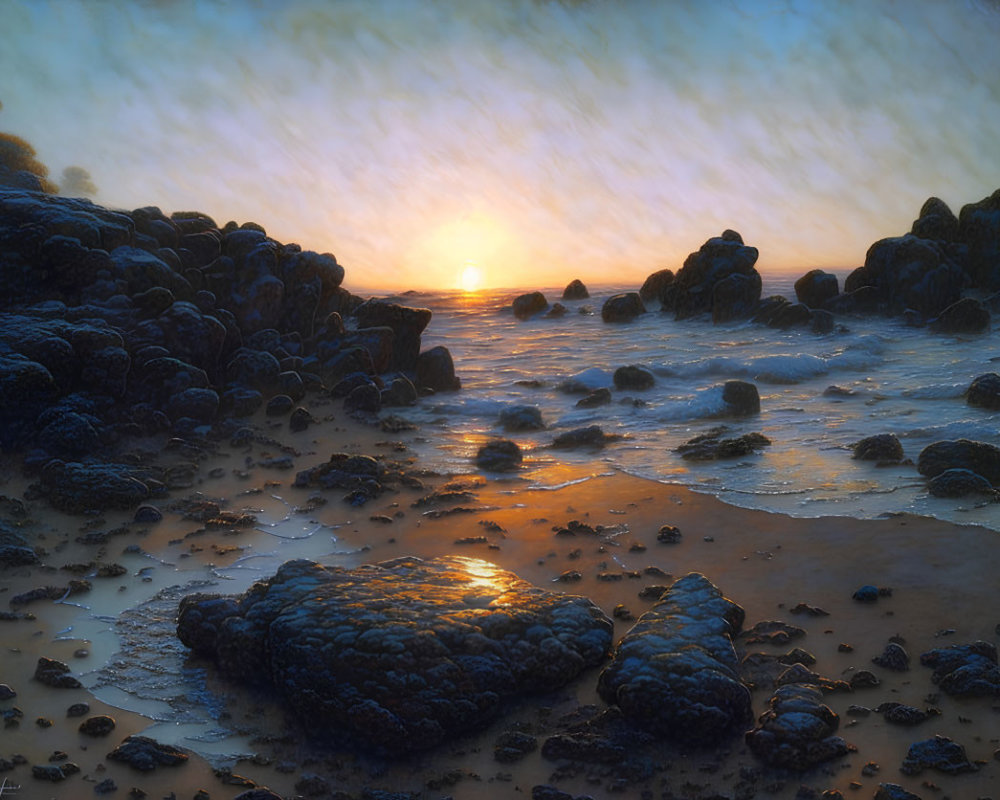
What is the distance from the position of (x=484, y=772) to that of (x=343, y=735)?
78 centimetres

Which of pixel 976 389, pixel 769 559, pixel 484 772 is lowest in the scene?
pixel 484 772

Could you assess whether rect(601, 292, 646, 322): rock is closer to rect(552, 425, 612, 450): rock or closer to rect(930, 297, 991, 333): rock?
rect(930, 297, 991, 333): rock

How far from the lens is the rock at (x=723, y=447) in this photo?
28.5 ft

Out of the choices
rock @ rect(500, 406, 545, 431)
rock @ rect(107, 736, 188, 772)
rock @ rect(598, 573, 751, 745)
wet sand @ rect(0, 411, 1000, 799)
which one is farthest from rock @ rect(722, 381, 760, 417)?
rock @ rect(107, 736, 188, 772)

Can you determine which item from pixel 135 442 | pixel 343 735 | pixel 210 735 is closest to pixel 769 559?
pixel 343 735

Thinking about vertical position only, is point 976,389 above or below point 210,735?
above

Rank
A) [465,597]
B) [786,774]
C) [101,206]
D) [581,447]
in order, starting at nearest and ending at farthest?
[786,774] → [465,597] → [581,447] → [101,206]

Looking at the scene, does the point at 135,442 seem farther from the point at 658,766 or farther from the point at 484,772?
the point at 658,766

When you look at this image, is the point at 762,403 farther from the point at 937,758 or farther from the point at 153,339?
the point at 153,339

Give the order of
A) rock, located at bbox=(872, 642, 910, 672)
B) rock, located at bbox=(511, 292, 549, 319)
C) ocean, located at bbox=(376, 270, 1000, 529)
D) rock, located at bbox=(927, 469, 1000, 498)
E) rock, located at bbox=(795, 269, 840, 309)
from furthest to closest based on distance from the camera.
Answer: rock, located at bbox=(511, 292, 549, 319), rock, located at bbox=(795, 269, 840, 309), ocean, located at bbox=(376, 270, 1000, 529), rock, located at bbox=(927, 469, 1000, 498), rock, located at bbox=(872, 642, 910, 672)

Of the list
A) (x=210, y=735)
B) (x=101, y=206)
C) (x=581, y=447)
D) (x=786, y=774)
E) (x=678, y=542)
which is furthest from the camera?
(x=101, y=206)

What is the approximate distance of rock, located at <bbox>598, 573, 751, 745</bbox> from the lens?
4.08m

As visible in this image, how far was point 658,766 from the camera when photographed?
396 cm

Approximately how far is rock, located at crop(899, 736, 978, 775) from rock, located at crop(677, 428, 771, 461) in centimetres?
491
